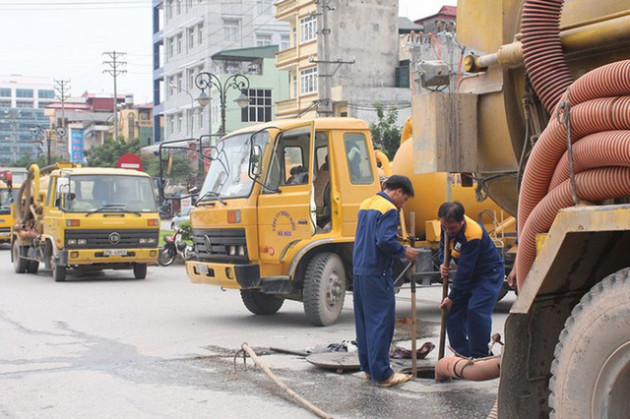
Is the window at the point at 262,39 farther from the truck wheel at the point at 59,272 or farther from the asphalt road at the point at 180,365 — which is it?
the asphalt road at the point at 180,365

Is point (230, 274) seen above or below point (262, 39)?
below

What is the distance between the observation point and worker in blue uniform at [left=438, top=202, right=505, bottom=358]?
305 inches

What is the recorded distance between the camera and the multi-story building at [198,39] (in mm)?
70500

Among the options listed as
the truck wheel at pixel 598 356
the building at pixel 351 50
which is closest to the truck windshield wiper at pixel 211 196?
the truck wheel at pixel 598 356

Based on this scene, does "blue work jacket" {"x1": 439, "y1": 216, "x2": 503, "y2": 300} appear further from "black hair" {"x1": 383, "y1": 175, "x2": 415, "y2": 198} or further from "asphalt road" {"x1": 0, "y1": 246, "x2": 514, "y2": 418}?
"asphalt road" {"x1": 0, "y1": 246, "x2": 514, "y2": 418}

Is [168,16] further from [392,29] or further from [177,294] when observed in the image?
[177,294]

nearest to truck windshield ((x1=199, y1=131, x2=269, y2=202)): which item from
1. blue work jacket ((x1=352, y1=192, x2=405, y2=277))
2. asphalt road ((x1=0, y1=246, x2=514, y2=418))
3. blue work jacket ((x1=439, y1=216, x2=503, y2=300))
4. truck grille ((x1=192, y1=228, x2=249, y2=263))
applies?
truck grille ((x1=192, y1=228, x2=249, y2=263))

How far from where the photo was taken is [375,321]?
24.7 ft

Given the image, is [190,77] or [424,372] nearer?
[424,372]

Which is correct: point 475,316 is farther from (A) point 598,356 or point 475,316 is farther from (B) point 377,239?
(A) point 598,356

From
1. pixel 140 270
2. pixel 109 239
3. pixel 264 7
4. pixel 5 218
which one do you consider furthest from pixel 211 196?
pixel 264 7

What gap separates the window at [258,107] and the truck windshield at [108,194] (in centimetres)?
4229

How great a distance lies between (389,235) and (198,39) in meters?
67.3

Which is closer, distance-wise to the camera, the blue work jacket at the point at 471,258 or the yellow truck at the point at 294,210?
the blue work jacket at the point at 471,258
